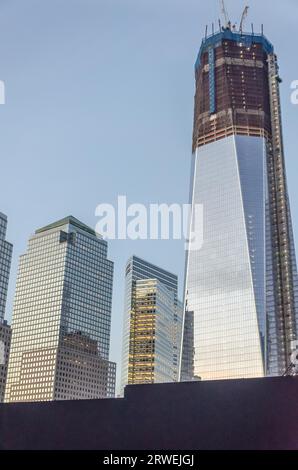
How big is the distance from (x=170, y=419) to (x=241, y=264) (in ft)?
478

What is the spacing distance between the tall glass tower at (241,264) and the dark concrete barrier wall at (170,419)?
138800mm

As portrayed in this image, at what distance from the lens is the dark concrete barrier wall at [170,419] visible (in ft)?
84.6

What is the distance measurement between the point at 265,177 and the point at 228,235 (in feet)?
73.7

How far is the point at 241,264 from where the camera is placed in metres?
171

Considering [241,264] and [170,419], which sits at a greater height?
[241,264]

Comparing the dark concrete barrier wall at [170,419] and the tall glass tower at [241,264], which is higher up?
the tall glass tower at [241,264]

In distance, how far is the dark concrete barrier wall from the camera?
2580 cm

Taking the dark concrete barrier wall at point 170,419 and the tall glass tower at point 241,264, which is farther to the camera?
the tall glass tower at point 241,264

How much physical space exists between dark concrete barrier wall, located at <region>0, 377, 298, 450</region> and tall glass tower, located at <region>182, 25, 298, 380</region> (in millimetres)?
→ 138800

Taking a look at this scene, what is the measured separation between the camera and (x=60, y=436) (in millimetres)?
29938

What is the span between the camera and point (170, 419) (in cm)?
2784

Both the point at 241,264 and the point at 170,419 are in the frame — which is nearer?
the point at 170,419

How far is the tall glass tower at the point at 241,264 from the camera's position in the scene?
167500 mm
